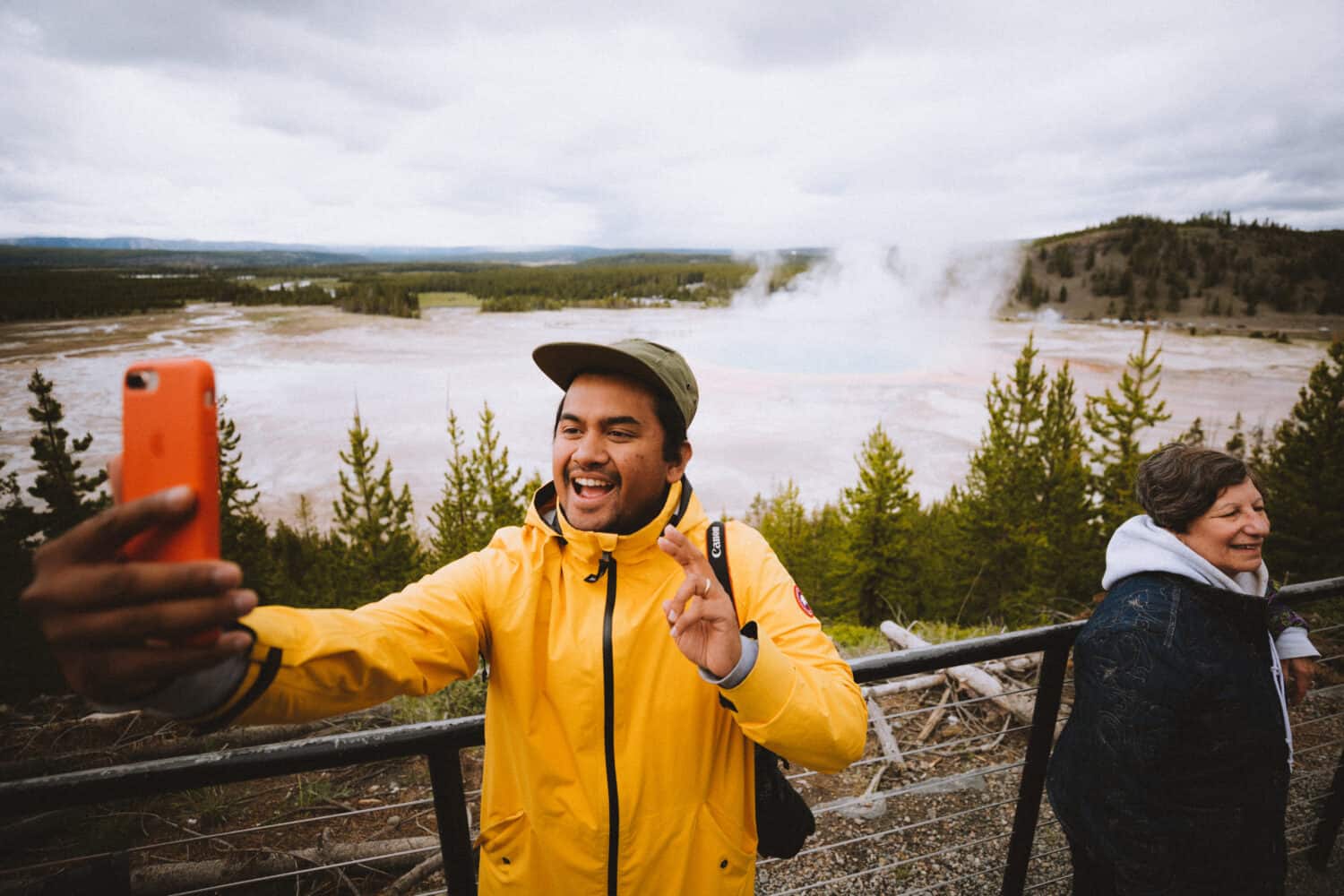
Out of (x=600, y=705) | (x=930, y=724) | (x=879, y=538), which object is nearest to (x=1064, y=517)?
(x=879, y=538)

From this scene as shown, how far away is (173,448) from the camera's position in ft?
2.94

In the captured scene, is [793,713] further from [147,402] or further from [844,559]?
[844,559]

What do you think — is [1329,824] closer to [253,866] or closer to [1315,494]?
[253,866]

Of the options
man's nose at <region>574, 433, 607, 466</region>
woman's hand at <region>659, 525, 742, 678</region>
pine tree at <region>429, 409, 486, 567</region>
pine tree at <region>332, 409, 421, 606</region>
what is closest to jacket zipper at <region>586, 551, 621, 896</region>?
woman's hand at <region>659, 525, 742, 678</region>

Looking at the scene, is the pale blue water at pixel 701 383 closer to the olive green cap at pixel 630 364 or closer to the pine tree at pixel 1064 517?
the pine tree at pixel 1064 517

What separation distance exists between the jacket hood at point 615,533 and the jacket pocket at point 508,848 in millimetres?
676

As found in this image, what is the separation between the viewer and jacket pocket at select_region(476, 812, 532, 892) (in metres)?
1.54

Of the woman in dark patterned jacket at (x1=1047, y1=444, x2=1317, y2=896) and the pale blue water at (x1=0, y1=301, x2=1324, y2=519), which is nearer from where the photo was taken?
the woman in dark patterned jacket at (x1=1047, y1=444, x2=1317, y2=896)

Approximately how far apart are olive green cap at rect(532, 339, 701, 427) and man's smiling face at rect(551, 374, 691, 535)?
35 mm

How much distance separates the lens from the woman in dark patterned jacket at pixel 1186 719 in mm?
1859

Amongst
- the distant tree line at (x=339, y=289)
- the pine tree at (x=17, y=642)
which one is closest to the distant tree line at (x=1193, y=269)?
the distant tree line at (x=339, y=289)

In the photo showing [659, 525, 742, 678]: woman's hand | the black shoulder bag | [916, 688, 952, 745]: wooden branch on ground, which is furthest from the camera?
[916, 688, 952, 745]: wooden branch on ground

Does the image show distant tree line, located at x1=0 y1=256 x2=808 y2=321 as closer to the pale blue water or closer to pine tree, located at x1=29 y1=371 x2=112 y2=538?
the pale blue water

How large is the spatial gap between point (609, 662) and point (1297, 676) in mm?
2523
